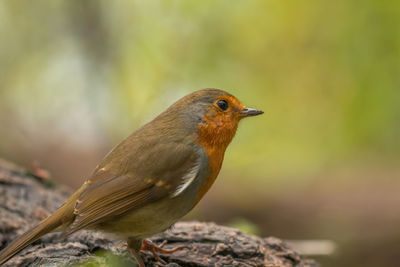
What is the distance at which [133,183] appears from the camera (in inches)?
136

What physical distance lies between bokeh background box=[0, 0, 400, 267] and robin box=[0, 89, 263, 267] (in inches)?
208

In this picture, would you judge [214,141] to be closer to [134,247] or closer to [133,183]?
[133,183]

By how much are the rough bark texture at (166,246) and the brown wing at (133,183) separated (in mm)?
284

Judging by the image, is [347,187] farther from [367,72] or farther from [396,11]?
[396,11]

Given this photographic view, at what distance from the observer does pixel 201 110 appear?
12.6 feet

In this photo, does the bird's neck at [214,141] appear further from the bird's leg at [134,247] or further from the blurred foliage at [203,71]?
the blurred foliage at [203,71]

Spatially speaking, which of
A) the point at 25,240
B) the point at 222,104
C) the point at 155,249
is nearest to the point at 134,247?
the point at 155,249

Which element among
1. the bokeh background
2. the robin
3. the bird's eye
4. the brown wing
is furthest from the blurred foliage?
the brown wing

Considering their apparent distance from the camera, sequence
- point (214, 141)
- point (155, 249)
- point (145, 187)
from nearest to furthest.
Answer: point (145, 187), point (155, 249), point (214, 141)

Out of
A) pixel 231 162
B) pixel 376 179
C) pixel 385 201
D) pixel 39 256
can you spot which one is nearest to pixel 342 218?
pixel 385 201

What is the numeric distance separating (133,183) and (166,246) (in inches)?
22.9

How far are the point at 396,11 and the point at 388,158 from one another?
243 cm

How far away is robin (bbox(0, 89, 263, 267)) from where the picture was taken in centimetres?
337

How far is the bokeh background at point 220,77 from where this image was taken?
9.28 m
